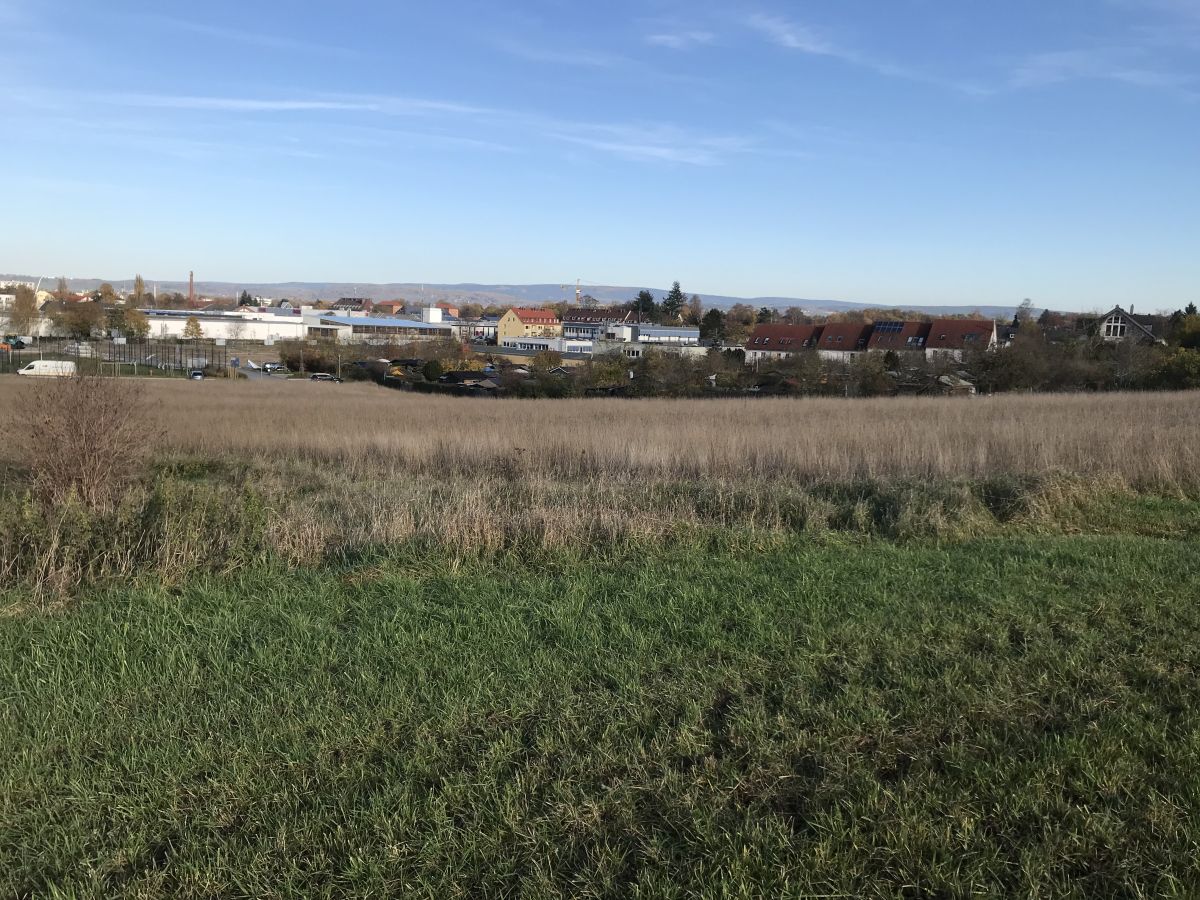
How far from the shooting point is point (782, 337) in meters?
77.9

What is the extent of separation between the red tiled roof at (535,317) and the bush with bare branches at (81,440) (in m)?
113

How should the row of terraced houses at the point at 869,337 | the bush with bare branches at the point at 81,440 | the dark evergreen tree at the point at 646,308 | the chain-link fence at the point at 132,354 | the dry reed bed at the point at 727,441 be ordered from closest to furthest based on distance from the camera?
1. the bush with bare branches at the point at 81,440
2. the dry reed bed at the point at 727,441
3. the chain-link fence at the point at 132,354
4. the row of terraced houses at the point at 869,337
5. the dark evergreen tree at the point at 646,308

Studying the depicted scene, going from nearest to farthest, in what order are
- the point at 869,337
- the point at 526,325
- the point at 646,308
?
the point at 869,337 → the point at 646,308 → the point at 526,325

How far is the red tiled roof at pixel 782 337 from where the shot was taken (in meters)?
76.2

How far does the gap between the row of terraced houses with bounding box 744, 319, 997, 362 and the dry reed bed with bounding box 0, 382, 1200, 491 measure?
42942mm

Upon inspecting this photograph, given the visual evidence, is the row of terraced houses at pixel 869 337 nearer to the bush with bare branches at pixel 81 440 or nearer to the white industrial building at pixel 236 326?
the white industrial building at pixel 236 326

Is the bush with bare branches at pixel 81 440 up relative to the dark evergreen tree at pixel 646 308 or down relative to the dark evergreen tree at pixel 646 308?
down

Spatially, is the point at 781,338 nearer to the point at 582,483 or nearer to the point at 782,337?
the point at 782,337

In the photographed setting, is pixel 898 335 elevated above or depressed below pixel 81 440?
above

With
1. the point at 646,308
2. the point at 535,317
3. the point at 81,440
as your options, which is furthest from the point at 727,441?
the point at 535,317

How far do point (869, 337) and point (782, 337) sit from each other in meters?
7.58

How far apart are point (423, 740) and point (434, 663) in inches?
35.8

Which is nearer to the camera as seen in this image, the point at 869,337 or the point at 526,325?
the point at 869,337

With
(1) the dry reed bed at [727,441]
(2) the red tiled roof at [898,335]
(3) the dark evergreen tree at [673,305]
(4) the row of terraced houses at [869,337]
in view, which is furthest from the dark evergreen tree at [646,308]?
(1) the dry reed bed at [727,441]
